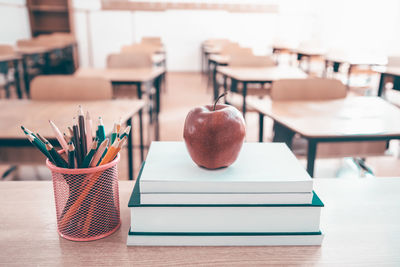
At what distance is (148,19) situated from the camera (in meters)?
7.94

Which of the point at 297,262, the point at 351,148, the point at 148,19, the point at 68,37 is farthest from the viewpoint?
the point at 148,19

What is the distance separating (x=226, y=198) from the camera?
53 cm

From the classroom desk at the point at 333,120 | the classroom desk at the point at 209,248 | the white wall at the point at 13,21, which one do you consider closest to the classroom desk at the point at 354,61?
the classroom desk at the point at 333,120

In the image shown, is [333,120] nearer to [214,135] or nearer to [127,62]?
[214,135]

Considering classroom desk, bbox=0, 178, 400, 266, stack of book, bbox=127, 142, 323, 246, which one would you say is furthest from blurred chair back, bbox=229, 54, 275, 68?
stack of book, bbox=127, 142, 323, 246

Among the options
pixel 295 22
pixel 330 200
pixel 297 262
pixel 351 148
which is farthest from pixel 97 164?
pixel 295 22

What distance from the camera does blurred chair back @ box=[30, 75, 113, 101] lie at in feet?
6.23

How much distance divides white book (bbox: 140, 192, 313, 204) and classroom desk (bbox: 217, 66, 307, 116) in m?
2.28

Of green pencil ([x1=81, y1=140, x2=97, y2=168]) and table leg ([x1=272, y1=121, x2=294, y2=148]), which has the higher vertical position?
green pencil ([x1=81, y1=140, x2=97, y2=168])

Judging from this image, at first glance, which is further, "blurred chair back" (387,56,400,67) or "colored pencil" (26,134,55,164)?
"blurred chair back" (387,56,400,67)

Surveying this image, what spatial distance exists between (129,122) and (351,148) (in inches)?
42.5

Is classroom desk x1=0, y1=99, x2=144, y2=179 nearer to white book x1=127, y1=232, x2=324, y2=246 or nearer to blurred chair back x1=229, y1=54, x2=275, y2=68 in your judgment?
white book x1=127, y1=232, x2=324, y2=246

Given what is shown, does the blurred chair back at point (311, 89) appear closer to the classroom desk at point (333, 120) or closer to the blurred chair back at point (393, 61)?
the classroom desk at point (333, 120)

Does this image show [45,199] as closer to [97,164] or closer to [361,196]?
[97,164]
